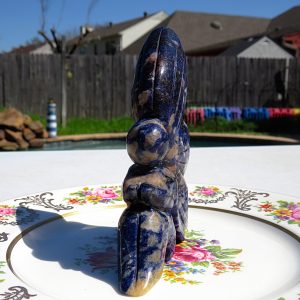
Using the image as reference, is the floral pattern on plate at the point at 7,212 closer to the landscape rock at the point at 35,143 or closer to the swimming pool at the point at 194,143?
the landscape rock at the point at 35,143

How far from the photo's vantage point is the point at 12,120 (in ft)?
27.9

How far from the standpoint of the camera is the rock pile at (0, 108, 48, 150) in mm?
8445

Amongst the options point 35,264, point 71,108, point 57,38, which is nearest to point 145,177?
point 35,264

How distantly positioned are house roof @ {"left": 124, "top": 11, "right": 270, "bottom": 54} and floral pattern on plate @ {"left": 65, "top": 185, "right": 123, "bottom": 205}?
70.7 feet

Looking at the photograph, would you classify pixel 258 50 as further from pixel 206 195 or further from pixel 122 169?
pixel 206 195

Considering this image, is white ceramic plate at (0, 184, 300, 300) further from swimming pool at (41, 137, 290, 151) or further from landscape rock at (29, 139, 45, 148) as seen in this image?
swimming pool at (41, 137, 290, 151)

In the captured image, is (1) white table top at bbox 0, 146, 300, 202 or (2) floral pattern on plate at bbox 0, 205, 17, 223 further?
(1) white table top at bbox 0, 146, 300, 202

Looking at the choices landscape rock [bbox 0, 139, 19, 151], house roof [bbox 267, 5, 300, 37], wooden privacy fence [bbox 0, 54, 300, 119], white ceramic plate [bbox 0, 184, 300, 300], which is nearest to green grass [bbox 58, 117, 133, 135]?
wooden privacy fence [bbox 0, 54, 300, 119]

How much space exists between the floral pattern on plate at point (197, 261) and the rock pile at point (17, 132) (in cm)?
688

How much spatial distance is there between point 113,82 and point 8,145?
3.87 meters

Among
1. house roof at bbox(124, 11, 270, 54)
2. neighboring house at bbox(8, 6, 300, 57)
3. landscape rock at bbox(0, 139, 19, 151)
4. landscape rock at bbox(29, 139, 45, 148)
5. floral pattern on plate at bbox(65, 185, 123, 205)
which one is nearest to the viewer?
floral pattern on plate at bbox(65, 185, 123, 205)

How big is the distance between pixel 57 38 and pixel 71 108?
2595 millimetres

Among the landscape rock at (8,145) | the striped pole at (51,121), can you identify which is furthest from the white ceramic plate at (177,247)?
the striped pole at (51,121)

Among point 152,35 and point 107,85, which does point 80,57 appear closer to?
point 107,85
